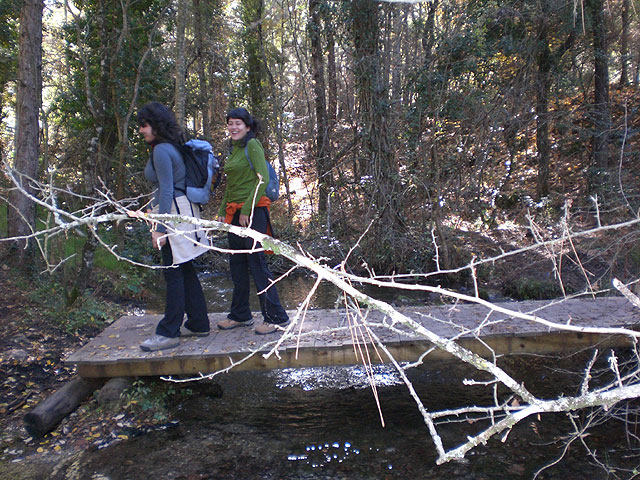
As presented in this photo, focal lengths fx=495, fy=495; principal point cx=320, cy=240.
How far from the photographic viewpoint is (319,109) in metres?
11.6

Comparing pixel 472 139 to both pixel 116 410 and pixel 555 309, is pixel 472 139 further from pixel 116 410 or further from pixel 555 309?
pixel 116 410

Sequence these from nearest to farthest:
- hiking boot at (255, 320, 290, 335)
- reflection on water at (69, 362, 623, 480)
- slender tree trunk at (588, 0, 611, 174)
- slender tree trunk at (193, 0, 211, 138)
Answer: reflection on water at (69, 362, 623, 480) < hiking boot at (255, 320, 290, 335) < slender tree trunk at (588, 0, 611, 174) < slender tree trunk at (193, 0, 211, 138)

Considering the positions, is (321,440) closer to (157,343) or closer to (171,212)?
(157,343)

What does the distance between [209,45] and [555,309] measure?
12.5m

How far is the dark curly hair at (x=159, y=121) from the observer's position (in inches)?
154

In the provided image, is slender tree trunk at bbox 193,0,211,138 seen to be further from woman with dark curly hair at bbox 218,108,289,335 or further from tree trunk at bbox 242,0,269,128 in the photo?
woman with dark curly hair at bbox 218,108,289,335

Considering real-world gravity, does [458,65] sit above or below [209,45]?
below

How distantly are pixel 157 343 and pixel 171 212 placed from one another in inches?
47.2

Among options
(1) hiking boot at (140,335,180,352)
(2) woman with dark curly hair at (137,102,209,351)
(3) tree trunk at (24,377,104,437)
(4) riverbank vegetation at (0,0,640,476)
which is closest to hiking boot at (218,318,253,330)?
(2) woman with dark curly hair at (137,102,209,351)

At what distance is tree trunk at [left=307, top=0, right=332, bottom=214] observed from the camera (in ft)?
32.6

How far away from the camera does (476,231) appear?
997 cm

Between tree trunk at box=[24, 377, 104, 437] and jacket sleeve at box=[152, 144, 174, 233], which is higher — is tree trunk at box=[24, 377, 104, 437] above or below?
below

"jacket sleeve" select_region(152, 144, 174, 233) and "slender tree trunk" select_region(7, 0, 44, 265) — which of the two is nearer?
"jacket sleeve" select_region(152, 144, 174, 233)

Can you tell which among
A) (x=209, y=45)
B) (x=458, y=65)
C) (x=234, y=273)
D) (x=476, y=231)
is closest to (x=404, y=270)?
(x=476, y=231)
